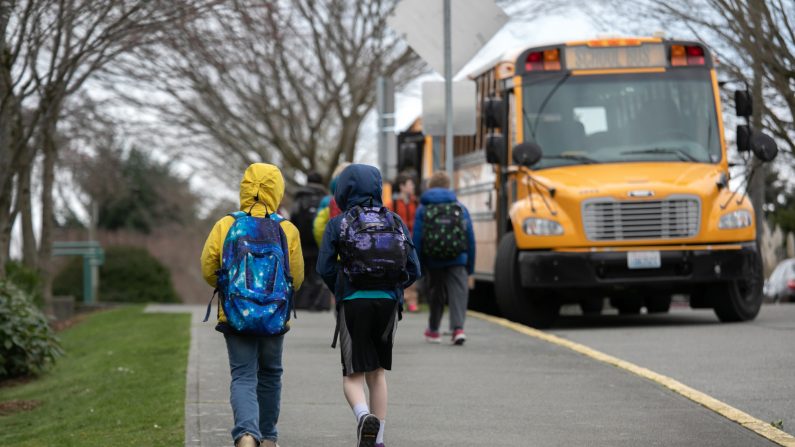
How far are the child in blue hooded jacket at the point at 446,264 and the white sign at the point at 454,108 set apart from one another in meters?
2.34

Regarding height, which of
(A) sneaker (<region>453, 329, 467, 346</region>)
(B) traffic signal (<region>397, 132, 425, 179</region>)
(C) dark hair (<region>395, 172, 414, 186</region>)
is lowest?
(A) sneaker (<region>453, 329, 467, 346</region>)

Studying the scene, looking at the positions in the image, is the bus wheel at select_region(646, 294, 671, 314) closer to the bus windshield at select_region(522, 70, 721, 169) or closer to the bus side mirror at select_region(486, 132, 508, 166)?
the bus windshield at select_region(522, 70, 721, 169)

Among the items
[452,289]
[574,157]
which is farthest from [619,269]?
[452,289]

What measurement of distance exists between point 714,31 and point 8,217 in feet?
32.0

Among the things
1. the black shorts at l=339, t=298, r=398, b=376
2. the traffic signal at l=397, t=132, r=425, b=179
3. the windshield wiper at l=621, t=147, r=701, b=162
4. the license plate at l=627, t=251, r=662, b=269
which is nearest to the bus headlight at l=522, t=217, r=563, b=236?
the license plate at l=627, t=251, r=662, b=269

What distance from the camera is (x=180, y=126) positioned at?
30172mm

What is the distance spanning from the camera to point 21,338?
13.2 m

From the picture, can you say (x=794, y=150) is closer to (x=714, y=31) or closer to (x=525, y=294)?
(x=714, y=31)

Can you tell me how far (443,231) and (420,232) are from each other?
0.21 metres

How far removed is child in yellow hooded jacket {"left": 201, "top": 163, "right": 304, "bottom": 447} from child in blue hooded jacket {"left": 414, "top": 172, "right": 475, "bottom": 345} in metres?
5.32

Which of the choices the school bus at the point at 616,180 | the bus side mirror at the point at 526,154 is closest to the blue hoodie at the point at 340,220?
the school bus at the point at 616,180

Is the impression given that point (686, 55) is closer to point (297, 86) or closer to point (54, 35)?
point (54, 35)

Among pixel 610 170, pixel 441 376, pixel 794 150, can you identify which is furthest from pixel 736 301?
pixel 794 150

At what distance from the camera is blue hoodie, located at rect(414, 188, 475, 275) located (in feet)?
42.4
